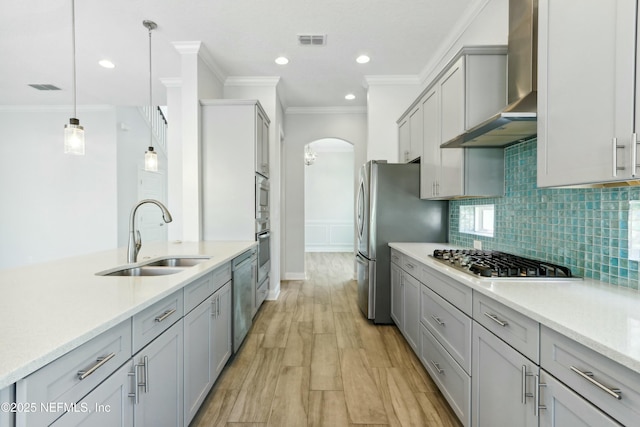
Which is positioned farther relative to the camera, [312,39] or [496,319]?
[312,39]

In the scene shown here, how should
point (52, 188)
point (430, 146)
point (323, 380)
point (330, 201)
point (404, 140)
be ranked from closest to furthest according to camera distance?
1. point (323, 380)
2. point (430, 146)
3. point (404, 140)
4. point (52, 188)
5. point (330, 201)

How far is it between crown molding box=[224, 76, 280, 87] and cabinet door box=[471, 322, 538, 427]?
3.77m

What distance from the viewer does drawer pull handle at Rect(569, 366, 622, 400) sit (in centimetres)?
82

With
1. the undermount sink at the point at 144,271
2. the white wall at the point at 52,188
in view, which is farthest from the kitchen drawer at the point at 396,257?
the white wall at the point at 52,188

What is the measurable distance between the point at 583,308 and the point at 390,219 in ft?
7.08

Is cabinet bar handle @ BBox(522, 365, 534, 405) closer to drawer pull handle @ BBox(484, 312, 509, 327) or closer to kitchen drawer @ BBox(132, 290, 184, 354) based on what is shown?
drawer pull handle @ BBox(484, 312, 509, 327)

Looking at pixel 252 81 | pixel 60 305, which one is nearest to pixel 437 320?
pixel 60 305

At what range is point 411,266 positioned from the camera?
8.63ft

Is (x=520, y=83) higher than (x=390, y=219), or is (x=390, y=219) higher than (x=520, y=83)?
(x=520, y=83)

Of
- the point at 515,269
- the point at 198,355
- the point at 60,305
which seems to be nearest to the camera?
the point at 60,305

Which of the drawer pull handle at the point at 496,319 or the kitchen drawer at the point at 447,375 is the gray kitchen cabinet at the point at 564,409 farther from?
the kitchen drawer at the point at 447,375

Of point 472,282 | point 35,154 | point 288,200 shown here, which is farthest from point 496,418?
point 35,154

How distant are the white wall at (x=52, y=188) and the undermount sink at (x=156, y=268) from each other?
375 cm

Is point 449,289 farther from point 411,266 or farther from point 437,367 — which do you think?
point 411,266
